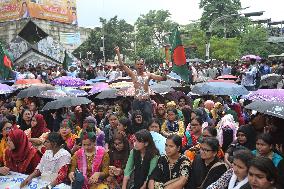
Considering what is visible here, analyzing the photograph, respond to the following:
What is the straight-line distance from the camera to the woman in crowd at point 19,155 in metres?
6.27

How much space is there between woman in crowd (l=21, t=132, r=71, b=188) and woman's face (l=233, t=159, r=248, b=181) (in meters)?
2.47

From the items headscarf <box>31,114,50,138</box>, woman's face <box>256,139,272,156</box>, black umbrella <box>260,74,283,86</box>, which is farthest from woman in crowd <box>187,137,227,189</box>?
black umbrella <box>260,74,283,86</box>

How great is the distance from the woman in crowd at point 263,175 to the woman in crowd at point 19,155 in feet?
12.0

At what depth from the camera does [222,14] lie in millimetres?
52875

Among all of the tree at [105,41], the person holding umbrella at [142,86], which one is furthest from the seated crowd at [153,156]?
the tree at [105,41]

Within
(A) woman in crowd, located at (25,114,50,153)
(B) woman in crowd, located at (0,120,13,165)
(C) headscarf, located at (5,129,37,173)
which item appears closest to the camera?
(C) headscarf, located at (5,129,37,173)

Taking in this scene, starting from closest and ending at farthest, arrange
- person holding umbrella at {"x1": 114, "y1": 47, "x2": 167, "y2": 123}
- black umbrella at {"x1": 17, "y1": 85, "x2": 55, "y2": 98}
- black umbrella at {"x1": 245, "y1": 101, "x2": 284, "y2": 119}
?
black umbrella at {"x1": 245, "y1": 101, "x2": 284, "y2": 119} < person holding umbrella at {"x1": 114, "y1": 47, "x2": 167, "y2": 123} < black umbrella at {"x1": 17, "y1": 85, "x2": 55, "y2": 98}

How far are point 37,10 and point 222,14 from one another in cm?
2339

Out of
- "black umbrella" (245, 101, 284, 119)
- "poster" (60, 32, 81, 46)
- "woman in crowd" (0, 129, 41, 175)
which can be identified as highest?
"poster" (60, 32, 81, 46)

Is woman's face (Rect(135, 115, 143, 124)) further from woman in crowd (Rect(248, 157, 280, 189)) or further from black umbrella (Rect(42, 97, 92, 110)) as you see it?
woman in crowd (Rect(248, 157, 280, 189))

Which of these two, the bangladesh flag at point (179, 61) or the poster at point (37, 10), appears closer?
the bangladesh flag at point (179, 61)

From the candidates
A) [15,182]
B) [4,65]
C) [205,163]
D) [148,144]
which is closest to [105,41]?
[4,65]

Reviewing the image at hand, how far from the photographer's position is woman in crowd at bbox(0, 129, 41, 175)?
20.6 ft

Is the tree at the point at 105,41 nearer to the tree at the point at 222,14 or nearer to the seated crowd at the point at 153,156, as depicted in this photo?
the tree at the point at 222,14
